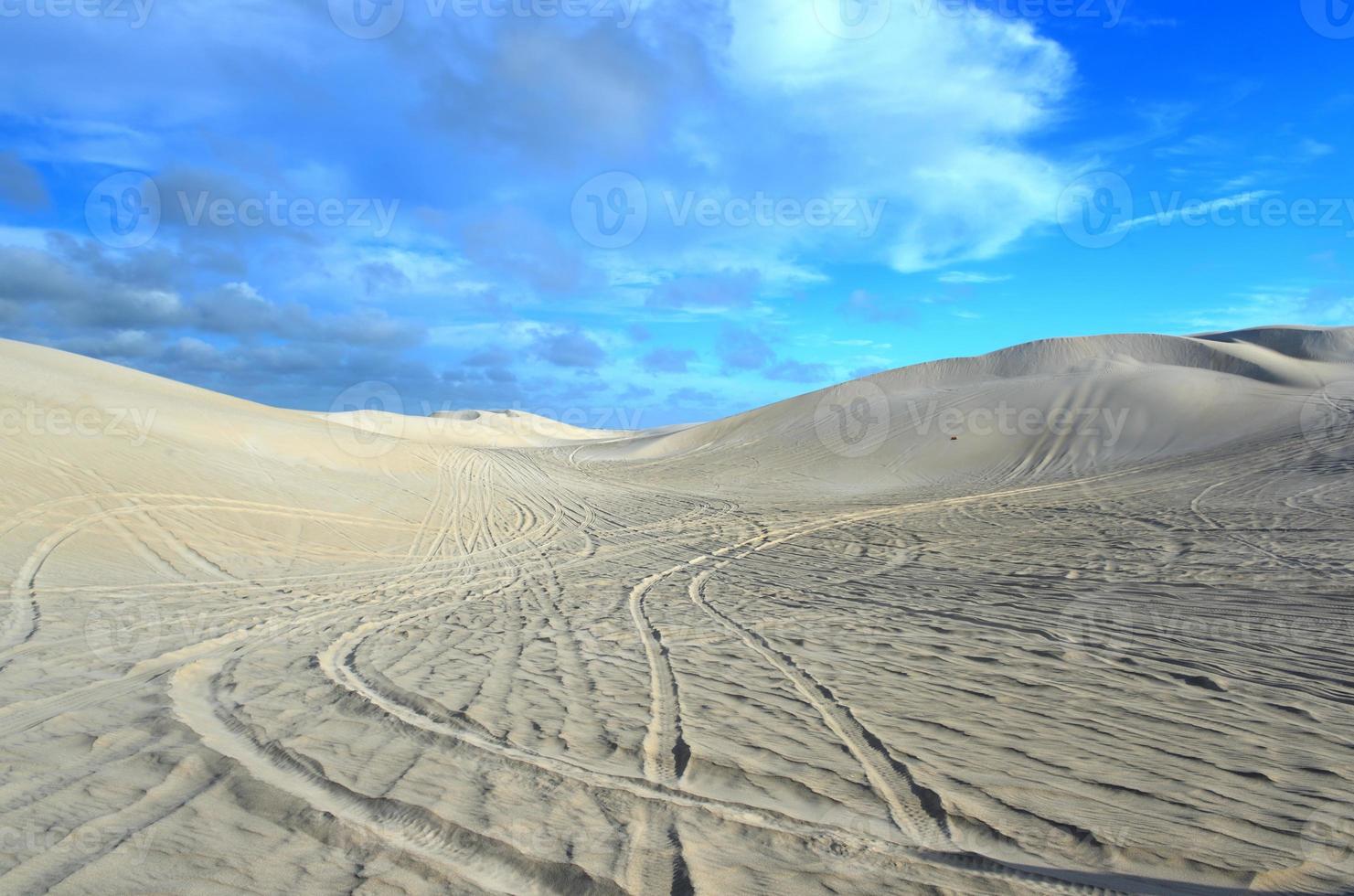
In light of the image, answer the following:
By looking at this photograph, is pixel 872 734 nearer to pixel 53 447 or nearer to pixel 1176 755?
pixel 1176 755

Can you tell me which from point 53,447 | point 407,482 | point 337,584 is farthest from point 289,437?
point 337,584

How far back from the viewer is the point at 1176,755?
3.95m

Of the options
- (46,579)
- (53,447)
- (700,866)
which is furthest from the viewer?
(53,447)

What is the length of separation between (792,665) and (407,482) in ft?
51.7
